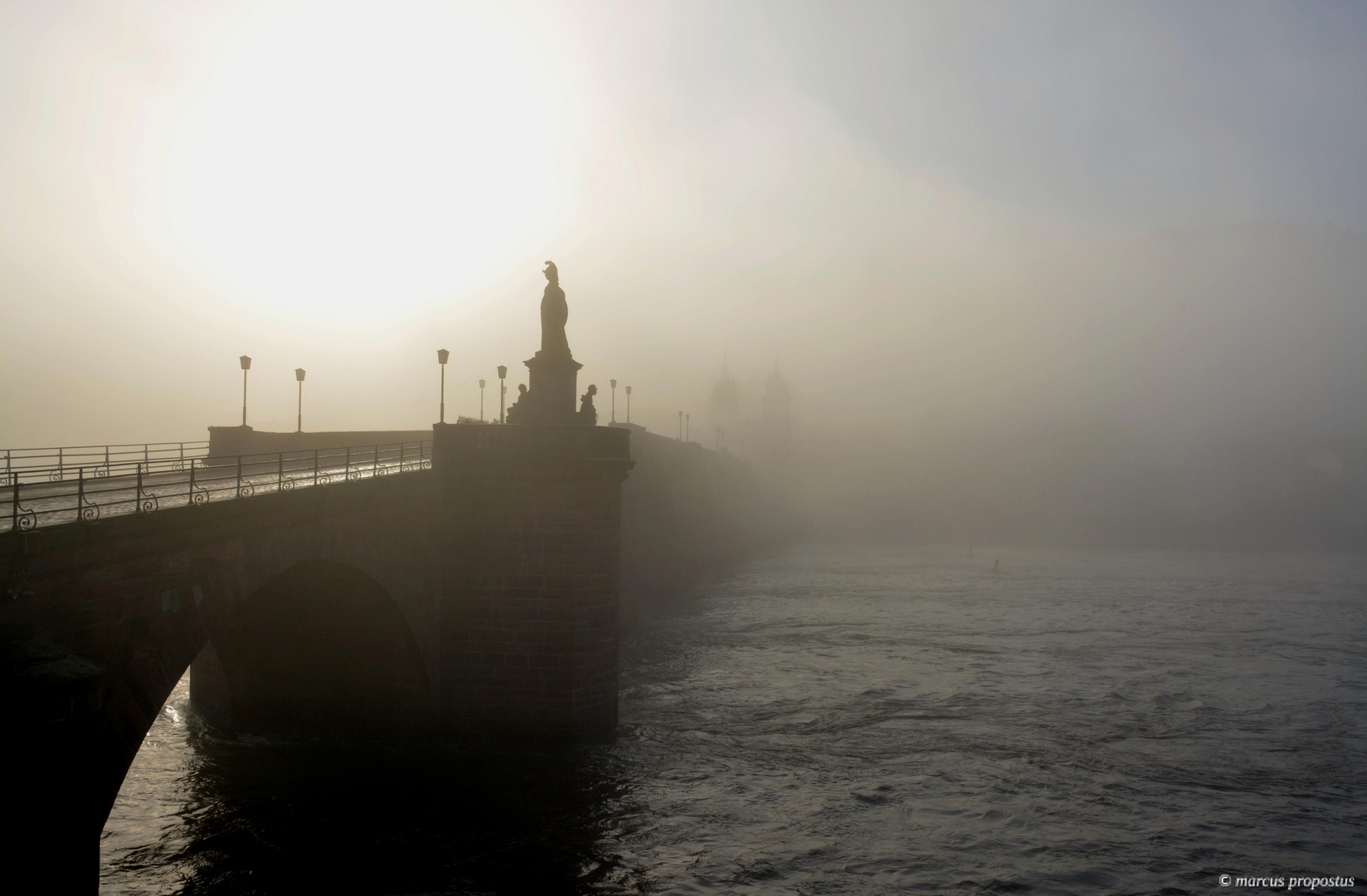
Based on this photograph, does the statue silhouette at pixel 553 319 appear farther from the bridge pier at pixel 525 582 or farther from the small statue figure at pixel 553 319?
the bridge pier at pixel 525 582

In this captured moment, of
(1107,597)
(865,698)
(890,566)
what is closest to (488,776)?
(865,698)

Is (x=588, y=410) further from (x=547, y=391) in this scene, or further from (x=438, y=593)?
(x=438, y=593)

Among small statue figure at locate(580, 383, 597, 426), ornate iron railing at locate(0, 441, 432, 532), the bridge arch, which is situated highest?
small statue figure at locate(580, 383, 597, 426)

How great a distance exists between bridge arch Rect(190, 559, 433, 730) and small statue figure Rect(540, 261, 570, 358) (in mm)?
8897

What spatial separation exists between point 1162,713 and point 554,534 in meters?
20.0

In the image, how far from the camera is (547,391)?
25641mm

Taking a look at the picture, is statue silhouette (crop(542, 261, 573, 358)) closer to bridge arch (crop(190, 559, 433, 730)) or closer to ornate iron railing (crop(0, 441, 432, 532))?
ornate iron railing (crop(0, 441, 432, 532))

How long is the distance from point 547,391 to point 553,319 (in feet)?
6.76

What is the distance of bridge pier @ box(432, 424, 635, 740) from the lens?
66.7 feet

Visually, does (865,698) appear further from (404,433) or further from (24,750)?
(24,750)

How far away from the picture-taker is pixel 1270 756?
24.5 meters

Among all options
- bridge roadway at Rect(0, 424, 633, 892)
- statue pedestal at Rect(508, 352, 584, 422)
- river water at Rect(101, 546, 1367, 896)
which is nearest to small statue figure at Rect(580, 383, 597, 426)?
statue pedestal at Rect(508, 352, 584, 422)

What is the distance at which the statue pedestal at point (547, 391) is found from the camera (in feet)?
84.0

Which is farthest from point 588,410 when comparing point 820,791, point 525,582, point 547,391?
point 820,791
